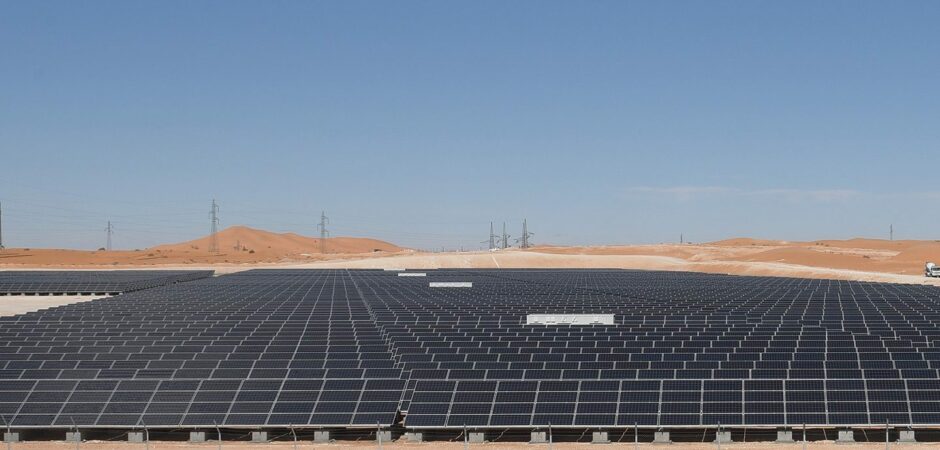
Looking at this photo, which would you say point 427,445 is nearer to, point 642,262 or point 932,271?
point 932,271

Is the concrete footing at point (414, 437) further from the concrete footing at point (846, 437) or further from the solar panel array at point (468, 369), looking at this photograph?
the concrete footing at point (846, 437)

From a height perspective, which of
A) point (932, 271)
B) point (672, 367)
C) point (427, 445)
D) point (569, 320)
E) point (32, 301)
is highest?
point (932, 271)

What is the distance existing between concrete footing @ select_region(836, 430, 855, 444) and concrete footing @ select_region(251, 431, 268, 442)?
1281cm

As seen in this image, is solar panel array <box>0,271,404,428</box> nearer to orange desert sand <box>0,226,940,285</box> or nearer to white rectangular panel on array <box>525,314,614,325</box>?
white rectangular panel on array <box>525,314,614,325</box>

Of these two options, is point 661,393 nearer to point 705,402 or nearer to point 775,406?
point 705,402

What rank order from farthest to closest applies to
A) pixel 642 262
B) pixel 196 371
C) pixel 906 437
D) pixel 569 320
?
pixel 642 262 < pixel 569 320 < pixel 196 371 < pixel 906 437

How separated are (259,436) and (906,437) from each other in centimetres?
1447

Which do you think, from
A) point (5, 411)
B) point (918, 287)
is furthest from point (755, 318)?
point (918, 287)

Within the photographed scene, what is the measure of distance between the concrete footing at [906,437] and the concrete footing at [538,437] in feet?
25.7

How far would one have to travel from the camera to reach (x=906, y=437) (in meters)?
23.2

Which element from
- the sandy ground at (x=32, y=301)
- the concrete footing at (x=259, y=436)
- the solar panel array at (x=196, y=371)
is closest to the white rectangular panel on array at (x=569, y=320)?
the solar panel array at (x=196, y=371)

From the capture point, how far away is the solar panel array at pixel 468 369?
23719 millimetres

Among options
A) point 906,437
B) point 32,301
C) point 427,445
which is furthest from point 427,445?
point 32,301

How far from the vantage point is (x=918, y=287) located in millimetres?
74375
